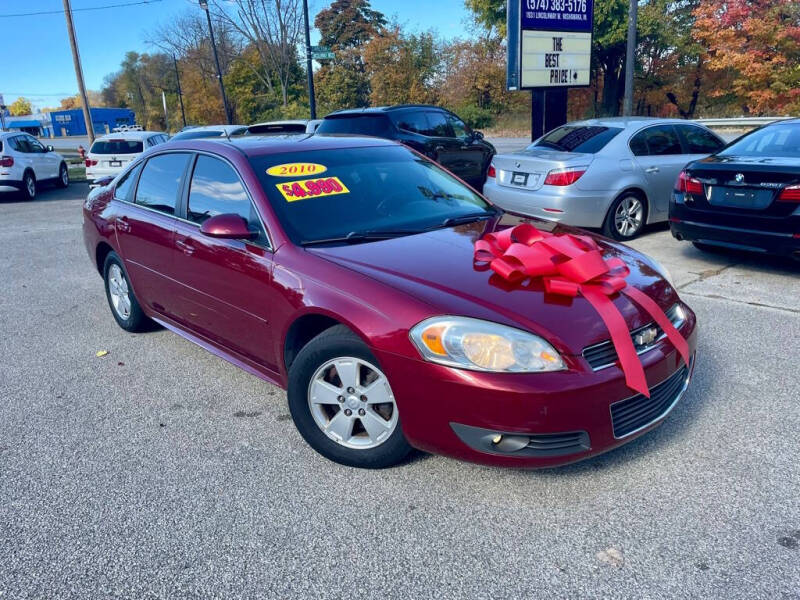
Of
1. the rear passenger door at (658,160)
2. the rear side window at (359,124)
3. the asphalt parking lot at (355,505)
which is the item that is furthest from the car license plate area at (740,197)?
the rear side window at (359,124)

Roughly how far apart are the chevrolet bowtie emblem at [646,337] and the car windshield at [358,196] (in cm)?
133

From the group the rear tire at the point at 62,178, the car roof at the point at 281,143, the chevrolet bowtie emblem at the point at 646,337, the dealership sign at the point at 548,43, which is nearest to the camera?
the chevrolet bowtie emblem at the point at 646,337

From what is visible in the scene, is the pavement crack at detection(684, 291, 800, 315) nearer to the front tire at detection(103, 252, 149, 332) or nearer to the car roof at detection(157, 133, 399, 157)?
the car roof at detection(157, 133, 399, 157)

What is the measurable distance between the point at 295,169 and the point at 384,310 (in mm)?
1349

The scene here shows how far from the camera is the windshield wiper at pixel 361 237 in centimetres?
326

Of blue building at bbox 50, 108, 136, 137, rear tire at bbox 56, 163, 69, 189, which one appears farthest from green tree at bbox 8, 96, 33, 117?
rear tire at bbox 56, 163, 69, 189

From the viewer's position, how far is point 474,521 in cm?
260

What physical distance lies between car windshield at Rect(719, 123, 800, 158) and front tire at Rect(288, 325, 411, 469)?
5056 mm

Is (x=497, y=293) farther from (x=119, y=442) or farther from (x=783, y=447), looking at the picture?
(x=119, y=442)

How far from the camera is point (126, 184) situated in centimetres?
487

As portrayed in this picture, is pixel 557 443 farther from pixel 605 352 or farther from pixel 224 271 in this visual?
pixel 224 271

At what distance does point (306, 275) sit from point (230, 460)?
3.32 feet

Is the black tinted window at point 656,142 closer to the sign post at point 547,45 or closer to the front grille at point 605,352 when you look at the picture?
Result: the sign post at point 547,45

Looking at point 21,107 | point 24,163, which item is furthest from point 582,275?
point 21,107
